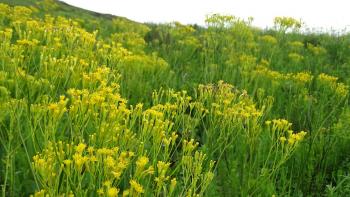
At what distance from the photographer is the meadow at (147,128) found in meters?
2.51

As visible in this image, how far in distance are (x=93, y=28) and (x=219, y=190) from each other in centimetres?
783

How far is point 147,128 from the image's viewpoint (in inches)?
115

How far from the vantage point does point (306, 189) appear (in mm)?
3854

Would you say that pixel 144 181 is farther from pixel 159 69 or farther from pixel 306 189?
pixel 159 69

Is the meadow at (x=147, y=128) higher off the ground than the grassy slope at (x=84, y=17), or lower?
lower

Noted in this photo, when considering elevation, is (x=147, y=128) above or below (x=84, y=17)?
below

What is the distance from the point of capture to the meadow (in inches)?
98.7

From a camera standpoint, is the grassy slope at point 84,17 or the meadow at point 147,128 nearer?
the meadow at point 147,128

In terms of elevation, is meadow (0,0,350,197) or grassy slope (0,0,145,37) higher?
grassy slope (0,0,145,37)

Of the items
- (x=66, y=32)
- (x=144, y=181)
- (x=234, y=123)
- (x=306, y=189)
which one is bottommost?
(x=306, y=189)

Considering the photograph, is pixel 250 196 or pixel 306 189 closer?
pixel 250 196

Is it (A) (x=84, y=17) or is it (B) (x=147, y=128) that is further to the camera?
(A) (x=84, y=17)

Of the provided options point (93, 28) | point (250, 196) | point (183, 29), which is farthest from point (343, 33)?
point (250, 196)

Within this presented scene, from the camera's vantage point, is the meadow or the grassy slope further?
the grassy slope
